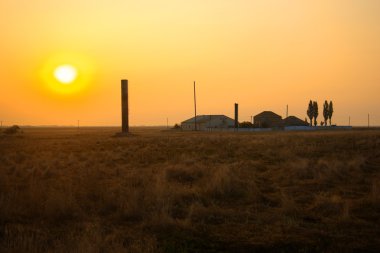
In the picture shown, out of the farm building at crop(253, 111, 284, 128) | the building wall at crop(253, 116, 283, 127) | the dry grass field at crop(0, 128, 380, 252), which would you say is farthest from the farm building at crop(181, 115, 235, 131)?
the dry grass field at crop(0, 128, 380, 252)

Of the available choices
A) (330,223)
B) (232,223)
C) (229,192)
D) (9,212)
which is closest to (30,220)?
(9,212)

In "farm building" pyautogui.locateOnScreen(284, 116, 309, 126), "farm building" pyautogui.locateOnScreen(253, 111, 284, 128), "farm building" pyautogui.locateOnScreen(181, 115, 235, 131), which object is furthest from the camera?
"farm building" pyautogui.locateOnScreen(284, 116, 309, 126)

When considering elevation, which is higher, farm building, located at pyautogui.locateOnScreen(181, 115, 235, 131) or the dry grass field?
farm building, located at pyautogui.locateOnScreen(181, 115, 235, 131)

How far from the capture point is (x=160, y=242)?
7.49m

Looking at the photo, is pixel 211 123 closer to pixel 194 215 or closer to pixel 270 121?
pixel 270 121

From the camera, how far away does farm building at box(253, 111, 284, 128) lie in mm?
101500

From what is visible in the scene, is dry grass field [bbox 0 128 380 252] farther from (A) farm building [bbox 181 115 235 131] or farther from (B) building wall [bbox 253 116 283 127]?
(B) building wall [bbox 253 116 283 127]

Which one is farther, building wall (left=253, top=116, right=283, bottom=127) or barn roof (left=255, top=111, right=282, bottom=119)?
barn roof (left=255, top=111, right=282, bottom=119)

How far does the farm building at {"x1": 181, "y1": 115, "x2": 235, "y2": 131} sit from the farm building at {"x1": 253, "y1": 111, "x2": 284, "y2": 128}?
7.05 meters

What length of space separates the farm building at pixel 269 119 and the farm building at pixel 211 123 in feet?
23.1

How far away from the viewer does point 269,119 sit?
341 ft

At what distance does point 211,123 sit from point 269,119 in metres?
14.5

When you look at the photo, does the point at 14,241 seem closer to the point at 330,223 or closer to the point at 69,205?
the point at 69,205

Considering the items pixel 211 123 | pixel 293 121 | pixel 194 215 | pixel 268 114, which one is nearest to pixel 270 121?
pixel 268 114
